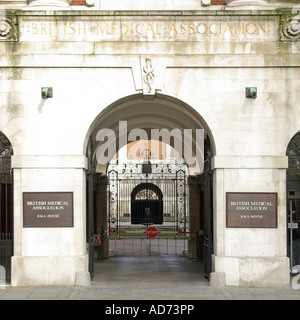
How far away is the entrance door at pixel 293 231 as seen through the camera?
552 inches

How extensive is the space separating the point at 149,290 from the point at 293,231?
4197mm

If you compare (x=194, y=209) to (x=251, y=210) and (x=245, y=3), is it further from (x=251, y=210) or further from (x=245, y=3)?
(x=245, y=3)

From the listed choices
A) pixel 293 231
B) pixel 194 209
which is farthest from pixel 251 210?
pixel 194 209

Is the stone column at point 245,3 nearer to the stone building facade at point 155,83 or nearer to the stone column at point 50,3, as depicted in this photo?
the stone building facade at point 155,83

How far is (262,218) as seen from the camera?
13250 millimetres

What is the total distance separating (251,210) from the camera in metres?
13.3

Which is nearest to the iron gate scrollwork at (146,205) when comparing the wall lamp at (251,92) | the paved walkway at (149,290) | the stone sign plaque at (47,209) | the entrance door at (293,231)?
the paved walkway at (149,290)

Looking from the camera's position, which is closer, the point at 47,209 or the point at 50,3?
the point at 47,209

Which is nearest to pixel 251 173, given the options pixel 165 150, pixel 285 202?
pixel 285 202

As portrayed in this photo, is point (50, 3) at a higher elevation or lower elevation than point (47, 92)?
higher

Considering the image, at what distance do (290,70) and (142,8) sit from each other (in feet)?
13.3

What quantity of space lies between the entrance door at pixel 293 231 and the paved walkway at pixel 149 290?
52.8 inches

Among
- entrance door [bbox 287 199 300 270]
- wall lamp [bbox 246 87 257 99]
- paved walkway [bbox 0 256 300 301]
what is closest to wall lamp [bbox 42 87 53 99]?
paved walkway [bbox 0 256 300 301]

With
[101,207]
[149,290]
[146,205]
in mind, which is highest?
[101,207]
